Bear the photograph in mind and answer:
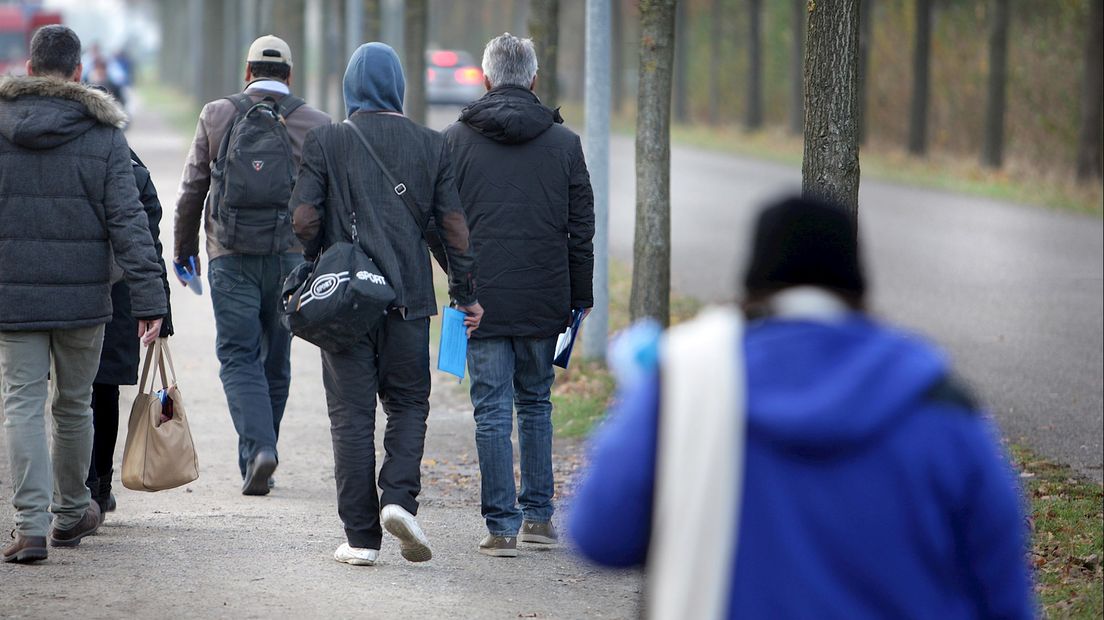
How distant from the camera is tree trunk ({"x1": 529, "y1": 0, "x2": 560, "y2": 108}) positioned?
41.0 ft

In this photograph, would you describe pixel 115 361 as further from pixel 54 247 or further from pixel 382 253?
pixel 382 253

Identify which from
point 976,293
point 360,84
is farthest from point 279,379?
point 976,293

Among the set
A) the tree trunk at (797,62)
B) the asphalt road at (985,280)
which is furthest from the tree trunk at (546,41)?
the tree trunk at (797,62)

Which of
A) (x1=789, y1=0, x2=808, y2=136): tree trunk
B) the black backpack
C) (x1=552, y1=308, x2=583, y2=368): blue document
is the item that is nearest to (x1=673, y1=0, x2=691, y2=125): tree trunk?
(x1=789, y1=0, x2=808, y2=136): tree trunk

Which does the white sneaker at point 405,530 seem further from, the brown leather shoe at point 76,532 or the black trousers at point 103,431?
the black trousers at point 103,431

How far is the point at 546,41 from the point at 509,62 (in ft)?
20.9

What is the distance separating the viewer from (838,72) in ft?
24.2

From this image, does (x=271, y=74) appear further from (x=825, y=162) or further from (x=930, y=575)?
(x=930, y=575)

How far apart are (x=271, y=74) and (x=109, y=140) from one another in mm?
1445

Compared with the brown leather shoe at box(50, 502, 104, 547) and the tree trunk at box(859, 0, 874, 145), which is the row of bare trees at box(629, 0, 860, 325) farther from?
the tree trunk at box(859, 0, 874, 145)

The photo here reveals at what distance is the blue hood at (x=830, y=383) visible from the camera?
7.71ft

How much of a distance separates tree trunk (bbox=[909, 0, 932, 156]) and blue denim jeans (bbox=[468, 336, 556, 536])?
2557 cm

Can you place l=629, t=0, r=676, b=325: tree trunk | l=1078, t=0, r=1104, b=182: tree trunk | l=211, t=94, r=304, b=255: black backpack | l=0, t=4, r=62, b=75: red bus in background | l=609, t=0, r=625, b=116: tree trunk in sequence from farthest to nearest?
l=609, t=0, r=625, b=116: tree trunk → l=0, t=4, r=62, b=75: red bus in background → l=1078, t=0, r=1104, b=182: tree trunk → l=629, t=0, r=676, b=325: tree trunk → l=211, t=94, r=304, b=255: black backpack

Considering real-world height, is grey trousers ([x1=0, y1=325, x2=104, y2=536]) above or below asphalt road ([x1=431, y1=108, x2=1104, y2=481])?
above
